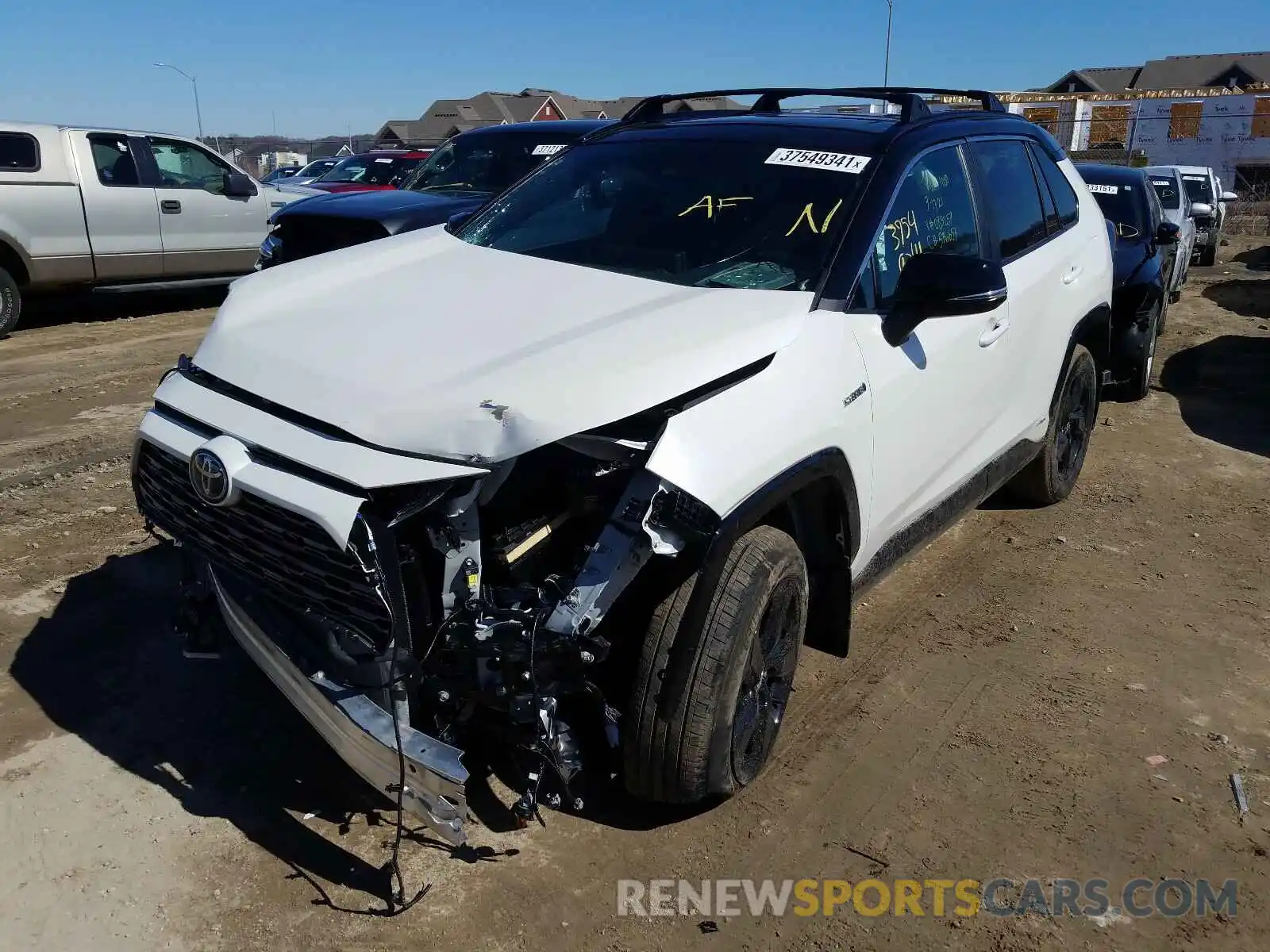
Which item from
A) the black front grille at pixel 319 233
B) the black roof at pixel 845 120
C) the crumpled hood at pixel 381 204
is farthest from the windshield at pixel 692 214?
the crumpled hood at pixel 381 204

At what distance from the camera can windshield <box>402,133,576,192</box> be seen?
29.9 ft

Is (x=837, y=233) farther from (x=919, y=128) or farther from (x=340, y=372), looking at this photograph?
(x=340, y=372)

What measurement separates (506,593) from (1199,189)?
1924cm

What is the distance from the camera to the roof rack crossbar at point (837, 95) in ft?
13.4

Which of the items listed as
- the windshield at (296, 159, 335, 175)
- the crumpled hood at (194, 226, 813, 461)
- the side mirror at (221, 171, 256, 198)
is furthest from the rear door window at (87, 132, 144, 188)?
the windshield at (296, 159, 335, 175)

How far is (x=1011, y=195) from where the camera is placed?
4.57 m

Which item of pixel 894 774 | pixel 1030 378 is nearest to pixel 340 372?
pixel 894 774

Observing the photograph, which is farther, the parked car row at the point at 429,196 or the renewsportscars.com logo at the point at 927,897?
the parked car row at the point at 429,196

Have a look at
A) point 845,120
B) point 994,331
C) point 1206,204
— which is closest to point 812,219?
point 845,120

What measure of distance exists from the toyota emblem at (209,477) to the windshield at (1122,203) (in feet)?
26.0

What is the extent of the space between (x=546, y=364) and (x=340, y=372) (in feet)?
1.82

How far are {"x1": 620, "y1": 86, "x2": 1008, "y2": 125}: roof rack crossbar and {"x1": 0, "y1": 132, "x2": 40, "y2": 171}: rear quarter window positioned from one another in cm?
771

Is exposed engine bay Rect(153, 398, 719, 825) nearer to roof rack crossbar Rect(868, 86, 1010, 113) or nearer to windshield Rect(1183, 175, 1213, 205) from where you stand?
roof rack crossbar Rect(868, 86, 1010, 113)

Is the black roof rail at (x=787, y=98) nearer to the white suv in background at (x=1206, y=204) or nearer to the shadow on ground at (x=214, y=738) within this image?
the shadow on ground at (x=214, y=738)
